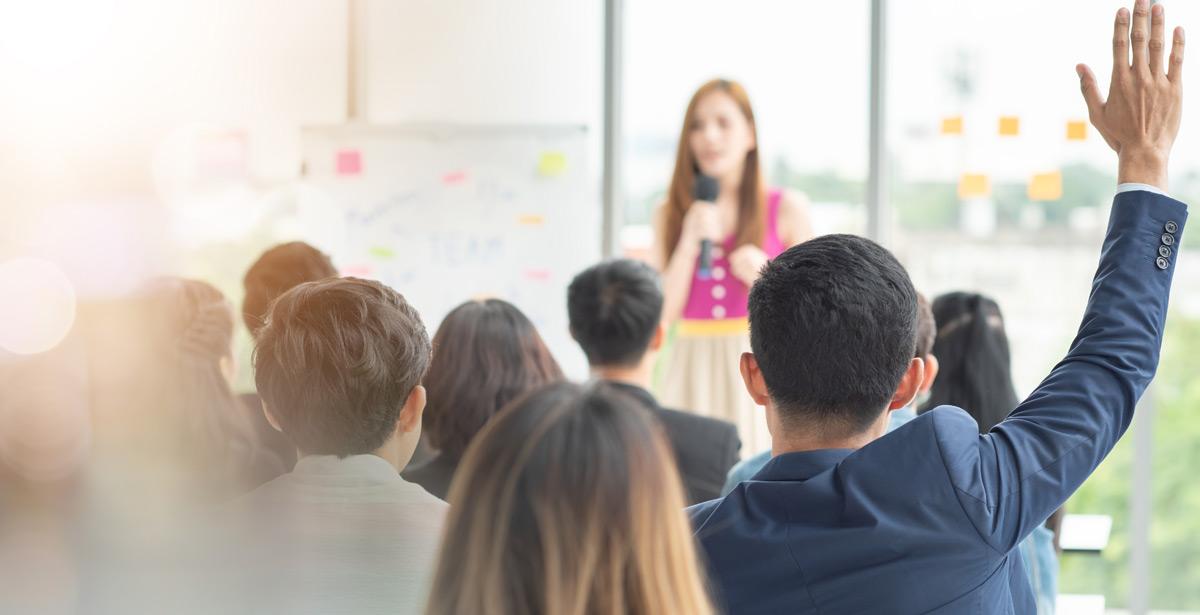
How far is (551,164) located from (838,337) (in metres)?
2.91

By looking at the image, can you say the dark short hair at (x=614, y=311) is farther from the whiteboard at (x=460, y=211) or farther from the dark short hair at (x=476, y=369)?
the whiteboard at (x=460, y=211)

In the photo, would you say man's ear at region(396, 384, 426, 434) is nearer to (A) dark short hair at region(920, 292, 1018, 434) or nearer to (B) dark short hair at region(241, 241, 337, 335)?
(B) dark short hair at region(241, 241, 337, 335)

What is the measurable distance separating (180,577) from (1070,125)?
3417 mm

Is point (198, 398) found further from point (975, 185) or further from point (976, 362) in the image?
point (975, 185)

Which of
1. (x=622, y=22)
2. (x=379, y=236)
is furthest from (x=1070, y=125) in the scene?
(x=379, y=236)

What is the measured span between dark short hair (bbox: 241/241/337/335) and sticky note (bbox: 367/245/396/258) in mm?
1649

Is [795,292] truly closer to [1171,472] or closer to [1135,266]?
[1135,266]

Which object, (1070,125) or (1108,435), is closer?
(1108,435)

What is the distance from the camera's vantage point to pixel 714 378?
3.79 metres

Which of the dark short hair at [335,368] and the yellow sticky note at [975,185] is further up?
the yellow sticky note at [975,185]

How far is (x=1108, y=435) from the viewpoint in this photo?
1165 millimetres

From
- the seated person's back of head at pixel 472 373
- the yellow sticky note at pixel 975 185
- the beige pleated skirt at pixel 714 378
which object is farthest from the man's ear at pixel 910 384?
the yellow sticky note at pixel 975 185

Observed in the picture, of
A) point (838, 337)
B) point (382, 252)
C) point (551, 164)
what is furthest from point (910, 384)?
point (382, 252)

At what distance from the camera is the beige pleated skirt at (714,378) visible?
3.76m
